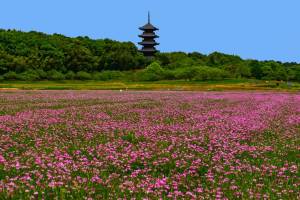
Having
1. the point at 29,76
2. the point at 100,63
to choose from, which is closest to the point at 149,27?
the point at 100,63

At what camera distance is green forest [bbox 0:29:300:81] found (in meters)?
125

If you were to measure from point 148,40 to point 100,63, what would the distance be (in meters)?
19.8

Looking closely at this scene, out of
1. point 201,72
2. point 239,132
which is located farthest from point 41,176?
point 201,72

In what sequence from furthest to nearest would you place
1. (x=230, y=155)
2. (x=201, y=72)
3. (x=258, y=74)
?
(x=258, y=74) → (x=201, y=72) → (x=230, y=155)

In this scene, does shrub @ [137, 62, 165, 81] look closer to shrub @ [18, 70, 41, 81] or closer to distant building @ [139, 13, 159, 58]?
shrub @ [18, 70, 41, 81]

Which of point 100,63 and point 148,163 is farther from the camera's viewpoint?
point 100,63

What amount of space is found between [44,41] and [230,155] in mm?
151419

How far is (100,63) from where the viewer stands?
500 feet

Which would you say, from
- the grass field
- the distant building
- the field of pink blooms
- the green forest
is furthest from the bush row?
the field of pink blooms

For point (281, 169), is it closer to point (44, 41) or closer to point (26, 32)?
point (44, 41)

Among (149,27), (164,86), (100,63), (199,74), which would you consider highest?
(149,27)

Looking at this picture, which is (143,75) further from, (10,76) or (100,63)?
(100,63)

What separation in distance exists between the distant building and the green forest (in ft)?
8.47

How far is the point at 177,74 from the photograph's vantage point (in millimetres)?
125312
